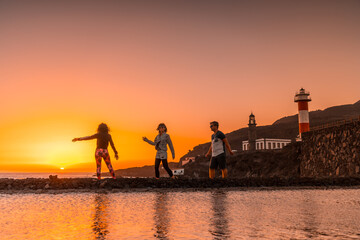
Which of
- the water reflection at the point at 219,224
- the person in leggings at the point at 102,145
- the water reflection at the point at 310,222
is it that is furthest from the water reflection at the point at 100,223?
the person in leggings at the point at 102,145

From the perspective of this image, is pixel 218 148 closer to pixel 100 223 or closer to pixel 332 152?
pixel 100 223

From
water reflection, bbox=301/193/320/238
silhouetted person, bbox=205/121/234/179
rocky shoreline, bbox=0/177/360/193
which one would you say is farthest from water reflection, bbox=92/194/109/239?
silhouetted person, bbox=205/121/234/179

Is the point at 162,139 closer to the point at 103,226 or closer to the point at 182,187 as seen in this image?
the point at 182,187

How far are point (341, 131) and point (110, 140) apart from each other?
21393 mm

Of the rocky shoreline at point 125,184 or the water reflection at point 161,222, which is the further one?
the rocky shoreline at point 125,184

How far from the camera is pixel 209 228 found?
3232mm

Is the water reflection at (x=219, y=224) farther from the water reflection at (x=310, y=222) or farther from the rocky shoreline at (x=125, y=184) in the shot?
the rocky shoreline at (x=125, y=184)

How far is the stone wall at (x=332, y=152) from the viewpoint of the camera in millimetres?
23578

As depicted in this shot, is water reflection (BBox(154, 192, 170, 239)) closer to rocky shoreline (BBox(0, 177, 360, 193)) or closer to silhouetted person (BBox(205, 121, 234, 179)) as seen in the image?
rocky shoreline (BBox(0, 177, 360, 193))

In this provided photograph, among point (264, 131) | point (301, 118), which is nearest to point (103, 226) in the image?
point (301, 118)

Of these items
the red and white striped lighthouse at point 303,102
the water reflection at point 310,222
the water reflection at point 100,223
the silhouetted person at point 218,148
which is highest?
the red and white striped lighthouse at point 303,102

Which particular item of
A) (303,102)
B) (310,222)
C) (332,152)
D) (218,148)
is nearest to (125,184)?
(218,148)

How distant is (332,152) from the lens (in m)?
27.1

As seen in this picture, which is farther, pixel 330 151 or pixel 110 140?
pixel 330 151
